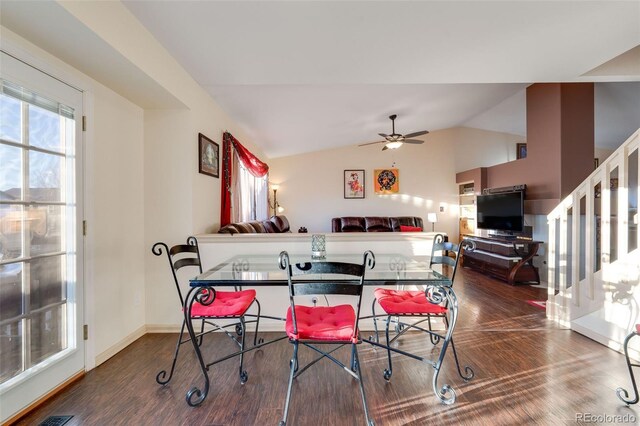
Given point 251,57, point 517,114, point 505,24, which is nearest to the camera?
point 505,24

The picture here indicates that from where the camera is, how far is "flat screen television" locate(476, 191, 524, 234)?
14.7 ft

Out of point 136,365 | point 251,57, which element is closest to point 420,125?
point 251,57

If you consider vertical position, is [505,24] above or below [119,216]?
above

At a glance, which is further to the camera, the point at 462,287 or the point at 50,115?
the point at 462,287

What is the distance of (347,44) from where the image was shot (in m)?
1.99

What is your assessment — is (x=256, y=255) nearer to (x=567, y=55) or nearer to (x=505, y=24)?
(x=505, y=24)

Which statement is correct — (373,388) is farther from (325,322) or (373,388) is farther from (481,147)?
(481,147)

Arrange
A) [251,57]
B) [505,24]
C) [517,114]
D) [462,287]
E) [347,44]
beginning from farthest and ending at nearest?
[517,114], [462,287], [251,57], [347,44], [505,24]

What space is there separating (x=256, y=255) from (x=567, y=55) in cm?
311

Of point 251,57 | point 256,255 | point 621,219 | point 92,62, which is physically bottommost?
point 256,255

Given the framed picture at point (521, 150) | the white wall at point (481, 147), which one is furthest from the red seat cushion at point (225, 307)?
the framed picture at point (521, 150)

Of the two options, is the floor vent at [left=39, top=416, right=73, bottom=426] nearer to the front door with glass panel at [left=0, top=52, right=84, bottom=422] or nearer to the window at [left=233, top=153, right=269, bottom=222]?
the front door with glass panel at [left=0, top=52, right=84, bottom=422]

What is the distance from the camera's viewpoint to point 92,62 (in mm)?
1754

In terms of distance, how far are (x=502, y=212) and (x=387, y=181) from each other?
2761 mm
